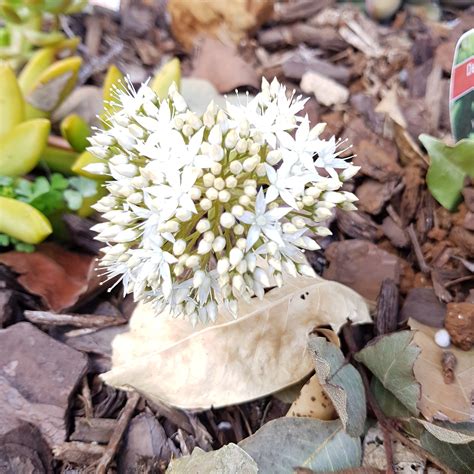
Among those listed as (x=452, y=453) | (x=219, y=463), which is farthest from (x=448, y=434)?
(x=219, y=463)

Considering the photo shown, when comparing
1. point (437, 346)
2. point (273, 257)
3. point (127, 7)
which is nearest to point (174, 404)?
point (273, 257)

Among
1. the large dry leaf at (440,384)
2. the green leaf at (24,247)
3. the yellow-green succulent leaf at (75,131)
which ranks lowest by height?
the large dry leaf at (440,384)

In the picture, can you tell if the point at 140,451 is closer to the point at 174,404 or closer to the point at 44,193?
the point at 174,404

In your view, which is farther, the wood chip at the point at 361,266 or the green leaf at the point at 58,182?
the green leaf at the point at 58,182

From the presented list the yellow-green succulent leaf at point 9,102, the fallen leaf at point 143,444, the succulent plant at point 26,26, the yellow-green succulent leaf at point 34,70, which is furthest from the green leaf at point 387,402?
the succulent plant at point 26,26

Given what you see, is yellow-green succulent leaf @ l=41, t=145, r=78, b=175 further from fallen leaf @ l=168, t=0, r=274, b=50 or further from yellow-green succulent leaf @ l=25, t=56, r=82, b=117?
fallen leaf @ l=168, t=0, r=274, b=50

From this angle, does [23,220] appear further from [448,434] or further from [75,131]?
[448,434]

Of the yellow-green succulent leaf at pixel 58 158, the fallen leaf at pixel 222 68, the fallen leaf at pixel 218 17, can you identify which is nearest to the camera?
the yellow-green succulent leaf at pixel 58 158

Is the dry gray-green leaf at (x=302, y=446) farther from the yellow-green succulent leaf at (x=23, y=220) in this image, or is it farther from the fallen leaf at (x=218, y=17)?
the fallen leaf at (x=218, y=17)
